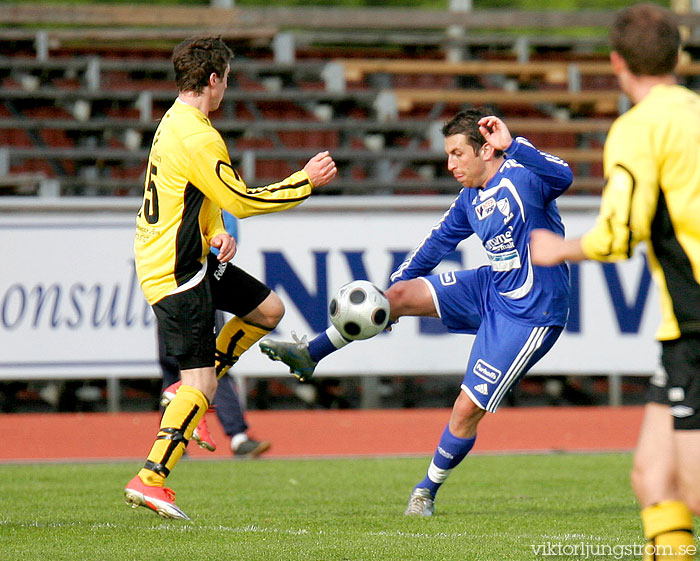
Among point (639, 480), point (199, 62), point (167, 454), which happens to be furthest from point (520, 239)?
point (639, 480)

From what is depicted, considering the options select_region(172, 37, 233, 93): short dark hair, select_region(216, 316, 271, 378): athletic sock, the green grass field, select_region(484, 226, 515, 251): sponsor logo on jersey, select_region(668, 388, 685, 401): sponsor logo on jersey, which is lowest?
the green grass field

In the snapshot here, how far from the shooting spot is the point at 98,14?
15688 mm

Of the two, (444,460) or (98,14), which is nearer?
(444,460)

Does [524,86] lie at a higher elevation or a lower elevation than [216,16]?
lower

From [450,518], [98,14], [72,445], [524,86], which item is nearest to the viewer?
[450,518]

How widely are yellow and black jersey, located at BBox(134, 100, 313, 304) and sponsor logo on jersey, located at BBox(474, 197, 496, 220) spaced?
98cm

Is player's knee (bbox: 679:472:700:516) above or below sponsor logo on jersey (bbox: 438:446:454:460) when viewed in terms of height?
above

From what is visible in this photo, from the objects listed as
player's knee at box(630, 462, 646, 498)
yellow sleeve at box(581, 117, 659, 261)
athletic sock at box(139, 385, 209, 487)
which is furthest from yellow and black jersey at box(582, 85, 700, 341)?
athletic sock at box(139, 385, 209, 487)

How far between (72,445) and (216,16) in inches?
330

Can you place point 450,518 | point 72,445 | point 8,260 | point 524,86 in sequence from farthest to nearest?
1. point 524,86
2. point 8,260
3. point 72,445
4. point 450,518

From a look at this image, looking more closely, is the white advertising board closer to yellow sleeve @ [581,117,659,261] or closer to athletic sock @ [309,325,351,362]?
athletic sock @ [309,325,351,362]

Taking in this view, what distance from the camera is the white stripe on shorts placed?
5547 mm

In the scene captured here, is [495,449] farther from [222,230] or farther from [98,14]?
[98,14]

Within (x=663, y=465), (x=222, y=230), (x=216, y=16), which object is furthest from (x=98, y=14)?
(x=663, y=465)
